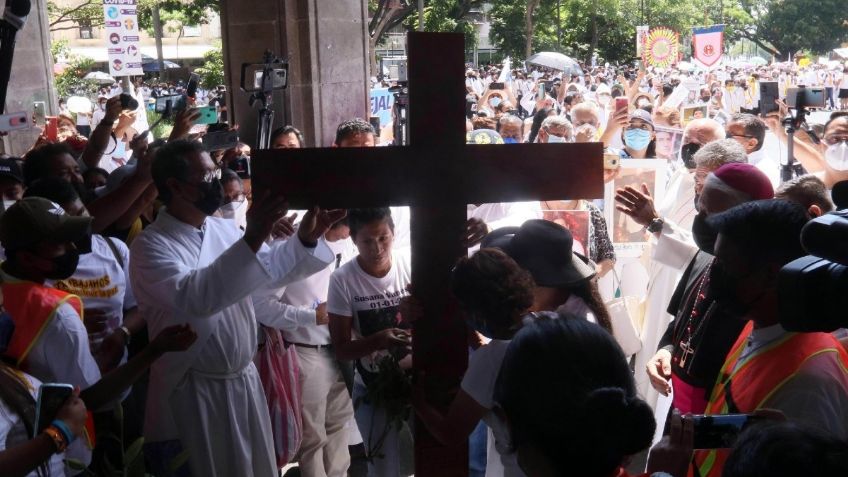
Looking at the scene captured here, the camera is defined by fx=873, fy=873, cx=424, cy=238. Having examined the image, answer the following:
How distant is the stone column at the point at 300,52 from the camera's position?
8.12 meters

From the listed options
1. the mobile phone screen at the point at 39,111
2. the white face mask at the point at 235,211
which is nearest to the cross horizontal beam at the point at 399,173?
the white face mask at the point at 235,211

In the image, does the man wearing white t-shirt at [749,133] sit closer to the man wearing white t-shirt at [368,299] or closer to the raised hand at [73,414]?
the man wearing white t-shirt at [368,299]

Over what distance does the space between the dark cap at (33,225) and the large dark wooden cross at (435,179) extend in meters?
0.90

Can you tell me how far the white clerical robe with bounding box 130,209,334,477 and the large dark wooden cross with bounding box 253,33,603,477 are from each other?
73 centimetres

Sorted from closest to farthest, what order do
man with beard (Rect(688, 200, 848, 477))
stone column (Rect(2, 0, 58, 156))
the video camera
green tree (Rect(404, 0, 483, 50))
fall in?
the video camera → man with beard (Rect(688, 200, 848, 477)) → stone column (Rect(2, 0, 58, 156)) → green tree (Rect(404, 0, 483, 50))

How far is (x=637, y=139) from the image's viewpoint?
7469mm

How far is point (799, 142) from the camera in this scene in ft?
21.8

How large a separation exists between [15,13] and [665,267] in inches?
136

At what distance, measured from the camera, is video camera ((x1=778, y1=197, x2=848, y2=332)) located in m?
1.34

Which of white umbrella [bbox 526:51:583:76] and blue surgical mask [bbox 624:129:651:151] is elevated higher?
white umbrella [bbox 526:51:583:76]

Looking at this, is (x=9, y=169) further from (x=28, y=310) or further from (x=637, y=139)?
(x=637, y=139)

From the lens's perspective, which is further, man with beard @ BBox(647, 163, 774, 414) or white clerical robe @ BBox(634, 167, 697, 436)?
white clerical robe @ BBox(634, 167, 697, 436)

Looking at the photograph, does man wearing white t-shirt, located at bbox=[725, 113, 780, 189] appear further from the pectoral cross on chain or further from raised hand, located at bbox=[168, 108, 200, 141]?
raised hand, located at bbox=[168, 108, 200, 141]

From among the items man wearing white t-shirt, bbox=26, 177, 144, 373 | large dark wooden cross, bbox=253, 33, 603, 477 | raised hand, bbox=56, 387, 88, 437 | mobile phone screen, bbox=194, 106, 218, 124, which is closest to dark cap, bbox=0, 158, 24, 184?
man wearing white t-shirt, bbox=26, 177, 144, 373
